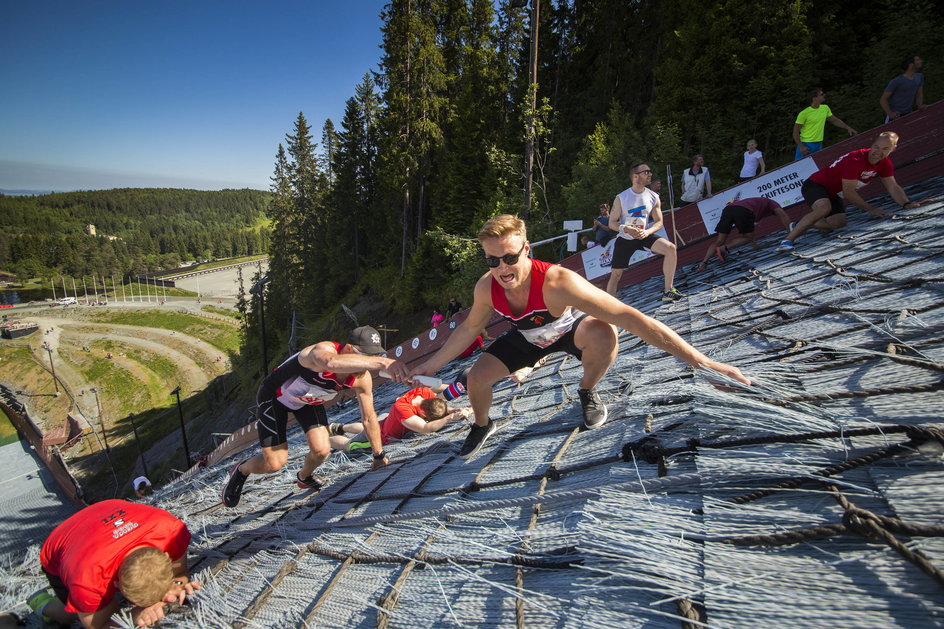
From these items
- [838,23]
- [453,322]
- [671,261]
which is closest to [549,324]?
A: [671,261]

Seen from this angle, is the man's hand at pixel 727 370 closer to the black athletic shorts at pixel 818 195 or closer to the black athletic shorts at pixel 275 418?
the black athletic shorts at pixel 275 418

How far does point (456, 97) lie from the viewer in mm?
24875

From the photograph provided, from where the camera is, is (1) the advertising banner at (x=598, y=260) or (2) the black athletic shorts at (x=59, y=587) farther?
(1) the advertising banner at (x=598, y=260)

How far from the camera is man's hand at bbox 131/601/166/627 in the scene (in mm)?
2547

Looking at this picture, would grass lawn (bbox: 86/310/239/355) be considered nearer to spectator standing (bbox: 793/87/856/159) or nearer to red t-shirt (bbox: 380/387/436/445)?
red t-shirt (bbox: 380/387/436/445)

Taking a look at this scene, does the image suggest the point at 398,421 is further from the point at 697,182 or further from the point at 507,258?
the point at 697,182

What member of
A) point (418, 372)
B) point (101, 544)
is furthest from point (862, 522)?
point (101, 544)

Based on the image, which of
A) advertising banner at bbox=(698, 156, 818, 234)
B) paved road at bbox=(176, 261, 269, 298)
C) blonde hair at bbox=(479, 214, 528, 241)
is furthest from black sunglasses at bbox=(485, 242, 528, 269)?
paved road at bbox=(176, 261, 269, 298)

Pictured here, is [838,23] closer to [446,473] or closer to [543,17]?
[543,17]

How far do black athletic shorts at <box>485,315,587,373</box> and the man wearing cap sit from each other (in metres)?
1.02

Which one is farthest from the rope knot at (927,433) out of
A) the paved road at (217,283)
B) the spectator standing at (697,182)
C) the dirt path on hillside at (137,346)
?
the paved road at (217,283)

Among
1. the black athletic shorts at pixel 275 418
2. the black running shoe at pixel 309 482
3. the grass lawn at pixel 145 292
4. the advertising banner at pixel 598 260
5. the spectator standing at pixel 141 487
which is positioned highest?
the advertising banner at pixel 598 260

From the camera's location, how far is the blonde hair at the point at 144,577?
2.59 meters

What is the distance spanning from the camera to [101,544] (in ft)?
9.36
